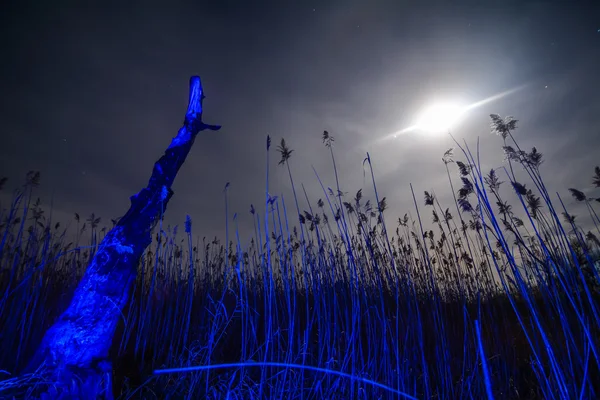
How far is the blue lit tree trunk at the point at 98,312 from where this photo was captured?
1.67 meters

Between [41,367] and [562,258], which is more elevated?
[562,258]

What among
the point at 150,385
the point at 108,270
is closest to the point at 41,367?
the point at 108,270

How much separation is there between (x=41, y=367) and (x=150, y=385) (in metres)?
0.89

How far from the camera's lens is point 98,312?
1885mm

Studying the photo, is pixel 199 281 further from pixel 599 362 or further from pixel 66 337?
pixel 599 362

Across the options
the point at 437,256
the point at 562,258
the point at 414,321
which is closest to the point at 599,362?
the point at 562,258

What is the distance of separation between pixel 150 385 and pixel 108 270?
1.06 meters

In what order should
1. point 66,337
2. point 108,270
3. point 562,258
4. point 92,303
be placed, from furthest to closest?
point 562,258 < point 108,270 < point 92,303 < point 66,337

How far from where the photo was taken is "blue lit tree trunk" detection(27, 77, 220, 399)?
1.67 metres

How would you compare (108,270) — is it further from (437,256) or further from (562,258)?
(437,256)

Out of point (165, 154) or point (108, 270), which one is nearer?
point (108, 270)

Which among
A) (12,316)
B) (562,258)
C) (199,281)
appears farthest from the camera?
(199,281)

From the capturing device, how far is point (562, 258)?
7.11ft

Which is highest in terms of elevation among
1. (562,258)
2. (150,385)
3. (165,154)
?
(165,154)
